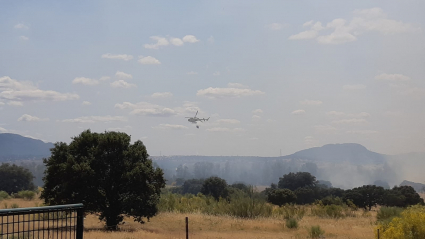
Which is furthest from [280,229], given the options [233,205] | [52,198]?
[52,198]

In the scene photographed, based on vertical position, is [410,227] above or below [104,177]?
below

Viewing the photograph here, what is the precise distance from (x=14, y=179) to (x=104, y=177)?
202 ft

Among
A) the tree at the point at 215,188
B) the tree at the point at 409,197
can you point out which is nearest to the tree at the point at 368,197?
the tree at the point at 409,197

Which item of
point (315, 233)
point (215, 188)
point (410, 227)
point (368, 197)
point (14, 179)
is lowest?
point (368, 197)

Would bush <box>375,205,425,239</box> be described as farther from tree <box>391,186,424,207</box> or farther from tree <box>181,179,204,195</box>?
tree <box>181,179,204,195</box>

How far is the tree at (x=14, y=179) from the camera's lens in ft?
250

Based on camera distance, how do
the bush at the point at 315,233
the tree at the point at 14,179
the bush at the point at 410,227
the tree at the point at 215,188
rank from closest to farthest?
the bush at the point at 410,227 < the bush at the point at 315,233 < the tree at the point at 215,188 < the tree at the point at 14,179

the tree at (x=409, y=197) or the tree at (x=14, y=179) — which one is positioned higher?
the tree at (x=14, y=179)

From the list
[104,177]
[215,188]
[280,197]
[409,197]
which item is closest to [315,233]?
[104,177]

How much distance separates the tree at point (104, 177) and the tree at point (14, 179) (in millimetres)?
58658

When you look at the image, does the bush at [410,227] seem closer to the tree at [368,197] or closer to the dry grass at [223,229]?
the dry grass at [223,229]

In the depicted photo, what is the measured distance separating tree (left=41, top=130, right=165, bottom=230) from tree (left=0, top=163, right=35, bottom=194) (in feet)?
192

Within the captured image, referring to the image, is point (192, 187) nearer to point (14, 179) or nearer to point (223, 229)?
point (14, 179)

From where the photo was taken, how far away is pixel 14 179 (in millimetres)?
77000
